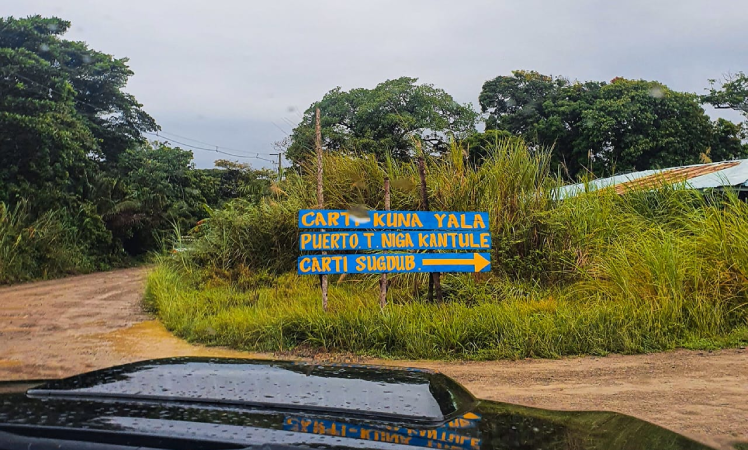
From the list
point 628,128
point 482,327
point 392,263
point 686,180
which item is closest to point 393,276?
point 392,263

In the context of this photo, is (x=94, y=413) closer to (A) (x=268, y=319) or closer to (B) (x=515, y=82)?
(A) (x=268, y=319)

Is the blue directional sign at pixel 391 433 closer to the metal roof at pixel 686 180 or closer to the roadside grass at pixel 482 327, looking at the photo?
the roadside grass at pixel 482 327

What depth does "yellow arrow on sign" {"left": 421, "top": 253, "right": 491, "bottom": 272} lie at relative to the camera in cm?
776

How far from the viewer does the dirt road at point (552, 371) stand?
14.4ft

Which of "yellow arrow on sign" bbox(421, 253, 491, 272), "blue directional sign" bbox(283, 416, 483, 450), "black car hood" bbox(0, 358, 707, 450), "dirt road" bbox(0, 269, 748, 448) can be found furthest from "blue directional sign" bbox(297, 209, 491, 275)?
"blue directional sign" bbox(283, 416, 483, 450)

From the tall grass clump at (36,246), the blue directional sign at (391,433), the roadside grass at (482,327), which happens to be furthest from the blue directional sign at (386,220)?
the tall grass clump at (36,246)

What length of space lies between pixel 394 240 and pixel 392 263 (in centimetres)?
33

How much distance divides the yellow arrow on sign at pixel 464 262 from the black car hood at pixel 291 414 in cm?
541

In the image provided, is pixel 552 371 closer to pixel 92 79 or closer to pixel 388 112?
pixel 388 112

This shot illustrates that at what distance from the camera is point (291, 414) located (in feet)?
5.61

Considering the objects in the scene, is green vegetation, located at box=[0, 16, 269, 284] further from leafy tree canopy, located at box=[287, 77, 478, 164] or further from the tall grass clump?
leafy tree canopy, located at box=[287, 77, 478, 164]

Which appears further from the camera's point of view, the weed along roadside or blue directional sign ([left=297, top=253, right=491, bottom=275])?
Result: blue directional sign ([left=297, top=253, right=491, bottom=275])

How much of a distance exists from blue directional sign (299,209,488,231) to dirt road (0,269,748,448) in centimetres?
205

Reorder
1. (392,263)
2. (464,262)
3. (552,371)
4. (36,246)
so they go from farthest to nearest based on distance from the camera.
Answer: (36,246)
(464,262)
(392,263)
(552,371)
